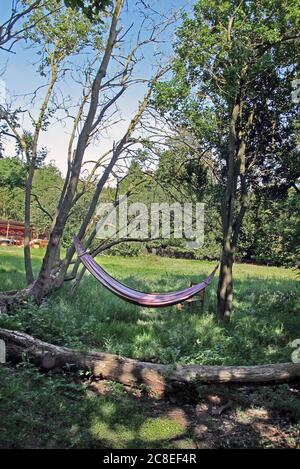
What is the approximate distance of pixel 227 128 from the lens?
507 cm

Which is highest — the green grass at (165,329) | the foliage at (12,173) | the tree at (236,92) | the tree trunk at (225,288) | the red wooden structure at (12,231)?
the tree at (236,92)

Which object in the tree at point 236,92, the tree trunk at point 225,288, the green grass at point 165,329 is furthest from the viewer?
the tree trunk at point 225,288

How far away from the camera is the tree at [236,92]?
427 cm

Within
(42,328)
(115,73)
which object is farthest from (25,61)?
(42,328)

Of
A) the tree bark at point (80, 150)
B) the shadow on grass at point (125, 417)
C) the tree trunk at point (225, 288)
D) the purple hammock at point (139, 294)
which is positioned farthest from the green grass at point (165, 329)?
the tree bark at point (80, 150)

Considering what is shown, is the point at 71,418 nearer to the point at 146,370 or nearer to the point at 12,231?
the point at 146,370

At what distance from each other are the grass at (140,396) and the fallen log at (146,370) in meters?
0.08

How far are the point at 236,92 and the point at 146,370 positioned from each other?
328 cm

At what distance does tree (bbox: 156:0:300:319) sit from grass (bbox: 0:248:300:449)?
1000 mm

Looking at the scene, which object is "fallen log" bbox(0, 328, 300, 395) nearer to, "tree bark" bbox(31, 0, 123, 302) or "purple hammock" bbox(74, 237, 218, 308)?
"purple hammock" bbox(74, 237, 218, 308)

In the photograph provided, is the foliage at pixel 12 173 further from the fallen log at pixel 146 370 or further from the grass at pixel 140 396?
the fallen log at pixel 146 370

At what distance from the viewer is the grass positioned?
197cm

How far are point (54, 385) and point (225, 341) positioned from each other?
5.57 feet
